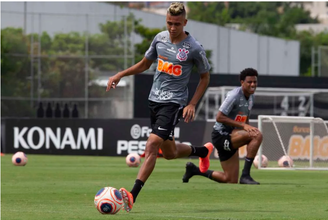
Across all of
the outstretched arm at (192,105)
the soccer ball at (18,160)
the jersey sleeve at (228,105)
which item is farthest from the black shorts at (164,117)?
the soccer ball at (18,160)

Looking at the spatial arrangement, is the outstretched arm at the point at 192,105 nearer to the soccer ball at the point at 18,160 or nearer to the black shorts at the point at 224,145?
the black shorts at the point at 224,145

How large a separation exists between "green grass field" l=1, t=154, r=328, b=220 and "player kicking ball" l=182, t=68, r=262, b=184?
0.82 feet

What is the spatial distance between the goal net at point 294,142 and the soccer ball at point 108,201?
11.1 m

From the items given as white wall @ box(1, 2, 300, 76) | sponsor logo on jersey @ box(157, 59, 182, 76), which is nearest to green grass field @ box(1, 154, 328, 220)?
sponsor logo on jersey @ box(157, 59, 182, 76)

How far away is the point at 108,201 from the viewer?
354 inches

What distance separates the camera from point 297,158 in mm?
21219

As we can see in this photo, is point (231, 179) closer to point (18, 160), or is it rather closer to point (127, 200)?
point (127, 200)

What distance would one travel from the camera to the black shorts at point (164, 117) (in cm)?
1025

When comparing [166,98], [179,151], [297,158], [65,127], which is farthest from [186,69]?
[65,127]

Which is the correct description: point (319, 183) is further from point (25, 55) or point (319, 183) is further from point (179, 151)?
point (25, 55)

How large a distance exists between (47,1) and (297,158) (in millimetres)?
34751

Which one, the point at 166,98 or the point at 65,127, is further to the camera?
the point at 65,127

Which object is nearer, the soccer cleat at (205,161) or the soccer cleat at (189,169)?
the soccer cleat at (205,161)

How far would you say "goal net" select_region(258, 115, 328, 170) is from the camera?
66.1 ft
